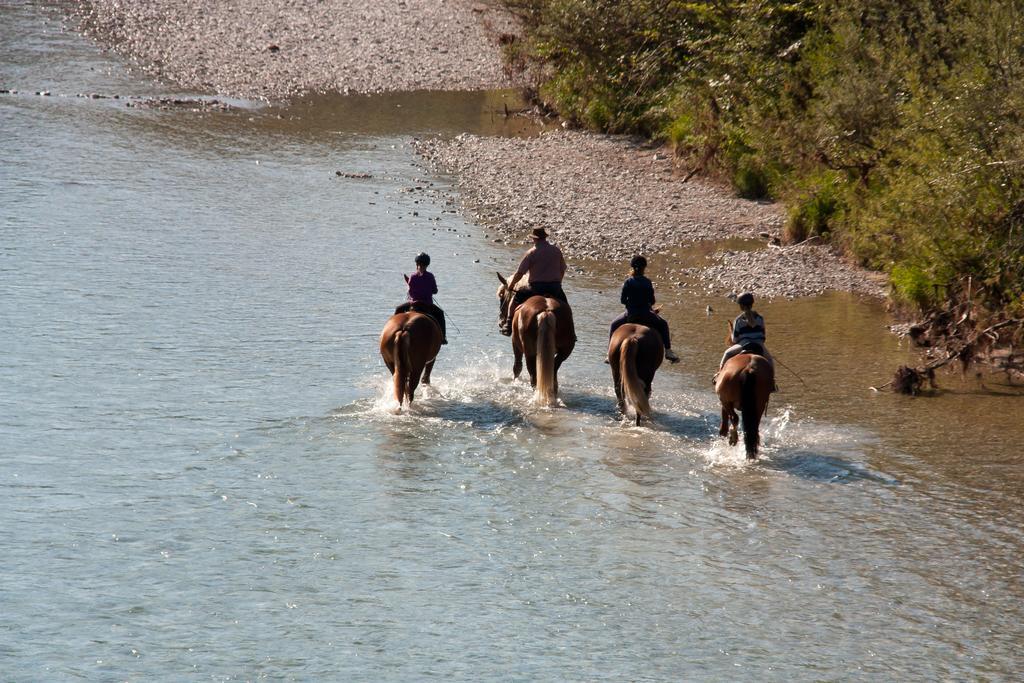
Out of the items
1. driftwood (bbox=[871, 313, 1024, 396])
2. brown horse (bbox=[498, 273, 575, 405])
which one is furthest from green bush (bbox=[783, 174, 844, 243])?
brown horse (bbox=[498, 273, 575, 405])

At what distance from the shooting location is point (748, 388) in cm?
1563

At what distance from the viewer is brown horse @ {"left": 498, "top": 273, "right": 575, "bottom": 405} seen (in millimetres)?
18391

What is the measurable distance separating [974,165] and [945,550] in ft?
26.7

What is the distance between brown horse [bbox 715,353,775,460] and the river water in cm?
48

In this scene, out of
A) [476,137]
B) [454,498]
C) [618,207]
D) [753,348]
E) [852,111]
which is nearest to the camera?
[454,498]

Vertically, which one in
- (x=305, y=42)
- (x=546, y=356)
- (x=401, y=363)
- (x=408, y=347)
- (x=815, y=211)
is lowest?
(x=401, y=363)

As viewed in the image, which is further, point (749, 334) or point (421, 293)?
point (421, 293)

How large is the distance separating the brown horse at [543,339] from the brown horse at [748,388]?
3.04 meters

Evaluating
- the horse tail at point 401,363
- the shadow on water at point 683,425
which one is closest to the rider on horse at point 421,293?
the horse tail at point 401,363

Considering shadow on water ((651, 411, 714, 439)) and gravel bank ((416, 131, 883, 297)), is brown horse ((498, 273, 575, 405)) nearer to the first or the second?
shadow on water ((651, 411, 714, 439))

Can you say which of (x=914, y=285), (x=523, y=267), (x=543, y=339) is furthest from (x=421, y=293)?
(x=914, y=285)

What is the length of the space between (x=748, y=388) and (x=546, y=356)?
3.65 meters

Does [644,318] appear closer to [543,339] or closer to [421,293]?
[543,339]

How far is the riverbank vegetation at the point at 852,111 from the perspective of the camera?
2009 centimetres
